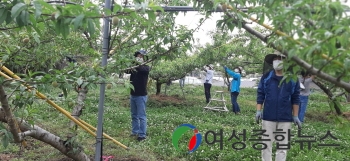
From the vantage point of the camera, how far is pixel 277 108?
4.16 metres

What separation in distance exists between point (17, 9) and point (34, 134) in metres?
1.61

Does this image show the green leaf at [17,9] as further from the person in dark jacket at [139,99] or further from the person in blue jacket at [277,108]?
the person in dark jacket at [139,99]

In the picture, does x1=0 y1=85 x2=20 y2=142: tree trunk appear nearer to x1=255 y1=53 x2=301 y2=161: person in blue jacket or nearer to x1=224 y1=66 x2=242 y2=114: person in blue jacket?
x1=255 y1=53 x2=301 y2=161: person in blue jacket

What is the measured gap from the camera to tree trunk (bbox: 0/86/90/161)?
2326mm

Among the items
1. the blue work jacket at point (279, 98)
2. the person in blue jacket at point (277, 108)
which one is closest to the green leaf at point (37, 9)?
the person in blue jacket at point (277, 108)

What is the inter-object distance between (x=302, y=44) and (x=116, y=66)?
1962 millimetres

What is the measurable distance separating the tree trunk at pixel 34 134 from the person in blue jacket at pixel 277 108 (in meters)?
2.26

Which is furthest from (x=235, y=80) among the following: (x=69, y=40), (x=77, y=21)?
(x=77, y=21)

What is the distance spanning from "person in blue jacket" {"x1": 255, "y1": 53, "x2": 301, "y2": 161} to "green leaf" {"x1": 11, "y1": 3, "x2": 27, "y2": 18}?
3158 mm

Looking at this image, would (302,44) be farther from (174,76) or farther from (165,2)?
(174,76)

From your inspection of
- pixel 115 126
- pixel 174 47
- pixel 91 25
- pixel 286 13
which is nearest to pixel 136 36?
pixel 174 47

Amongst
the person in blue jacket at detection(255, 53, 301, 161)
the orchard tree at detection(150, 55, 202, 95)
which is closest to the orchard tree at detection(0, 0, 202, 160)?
the person in blue jacket at detection(255, 53, 301, 161)

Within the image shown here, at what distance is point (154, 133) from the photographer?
628cm
